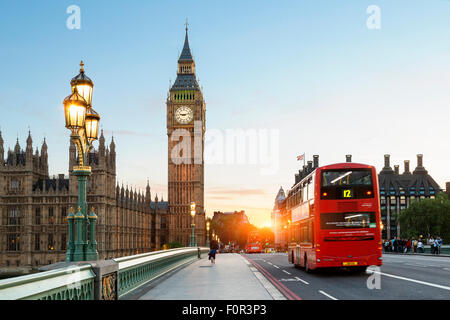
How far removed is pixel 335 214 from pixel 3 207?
89143 mm

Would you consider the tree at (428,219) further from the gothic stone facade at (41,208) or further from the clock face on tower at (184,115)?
the clock face on tower at (184,115)

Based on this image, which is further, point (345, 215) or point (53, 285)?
point (345, 215)

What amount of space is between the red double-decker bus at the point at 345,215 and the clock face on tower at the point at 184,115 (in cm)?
12263

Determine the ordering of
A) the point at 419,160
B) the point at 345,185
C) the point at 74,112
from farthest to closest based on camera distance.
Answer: the point at 419,160
the point at 345,185
the point at 74,112

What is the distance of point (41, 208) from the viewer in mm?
100312

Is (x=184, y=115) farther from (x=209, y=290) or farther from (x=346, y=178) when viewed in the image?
(x=209, y=290)

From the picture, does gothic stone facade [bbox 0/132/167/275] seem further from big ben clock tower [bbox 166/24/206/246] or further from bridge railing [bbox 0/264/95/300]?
bridge railing [bbox 0/264/95/300]

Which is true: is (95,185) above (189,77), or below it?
below

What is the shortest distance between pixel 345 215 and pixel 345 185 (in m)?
1.24

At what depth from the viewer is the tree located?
361 feet

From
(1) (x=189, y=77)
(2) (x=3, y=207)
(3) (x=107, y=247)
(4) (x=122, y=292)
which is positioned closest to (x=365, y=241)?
(4) (x=122, y=292)

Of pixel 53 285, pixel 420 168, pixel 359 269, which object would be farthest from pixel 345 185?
pixel 420 168
